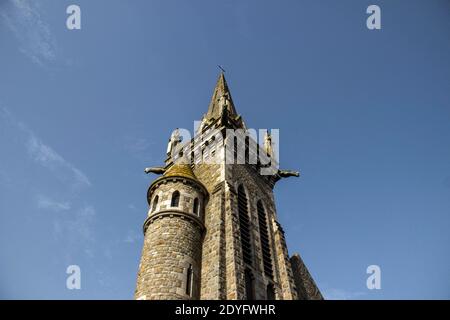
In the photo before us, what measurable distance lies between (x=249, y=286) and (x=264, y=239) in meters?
4.82

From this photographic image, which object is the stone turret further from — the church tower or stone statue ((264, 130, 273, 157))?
stone statue ((264, 130, 273, 157))

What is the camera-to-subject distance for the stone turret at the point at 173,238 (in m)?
16.7

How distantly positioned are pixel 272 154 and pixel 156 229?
53.4ft

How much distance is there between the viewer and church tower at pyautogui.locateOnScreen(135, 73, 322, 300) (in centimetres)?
1716

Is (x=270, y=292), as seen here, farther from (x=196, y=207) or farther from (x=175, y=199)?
(x=175, y=199)

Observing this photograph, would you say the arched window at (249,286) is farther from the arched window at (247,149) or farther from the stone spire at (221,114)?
the stone spire at (221,114)

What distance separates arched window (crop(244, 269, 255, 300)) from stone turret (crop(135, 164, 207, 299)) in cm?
222

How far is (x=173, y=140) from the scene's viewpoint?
113 feet

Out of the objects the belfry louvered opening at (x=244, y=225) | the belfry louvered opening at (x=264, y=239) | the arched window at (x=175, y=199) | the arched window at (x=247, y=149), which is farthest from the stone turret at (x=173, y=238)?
the arched window at (x=247, y=149)

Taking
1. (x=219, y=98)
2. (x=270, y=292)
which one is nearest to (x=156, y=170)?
(x=219, y=98)

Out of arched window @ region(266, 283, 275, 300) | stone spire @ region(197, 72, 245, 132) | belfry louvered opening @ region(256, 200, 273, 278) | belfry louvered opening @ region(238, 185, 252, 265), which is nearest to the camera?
arched window @ region(266, 283, 275, 300)

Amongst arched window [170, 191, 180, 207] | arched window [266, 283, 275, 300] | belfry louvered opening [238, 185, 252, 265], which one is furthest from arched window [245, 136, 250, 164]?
arched window [266, 283, 275, 300]

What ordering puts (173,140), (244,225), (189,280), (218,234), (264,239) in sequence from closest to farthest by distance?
(189,280) < (218,234) < (244,225) < (264,239) < (173,140)
